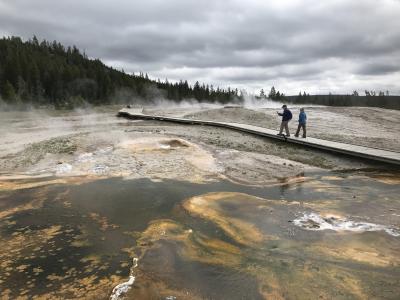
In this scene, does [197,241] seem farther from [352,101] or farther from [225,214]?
[352,101]

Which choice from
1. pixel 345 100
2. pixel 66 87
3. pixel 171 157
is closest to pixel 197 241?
pixel 171 157

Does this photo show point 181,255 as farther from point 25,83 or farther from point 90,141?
point 25,83

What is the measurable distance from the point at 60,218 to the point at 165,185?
2.99 meters

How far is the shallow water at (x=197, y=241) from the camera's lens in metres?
4.96

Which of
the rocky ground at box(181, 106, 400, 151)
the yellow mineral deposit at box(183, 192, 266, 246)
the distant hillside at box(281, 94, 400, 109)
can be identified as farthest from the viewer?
the distant hillside at box(281, 94, 400, 109)

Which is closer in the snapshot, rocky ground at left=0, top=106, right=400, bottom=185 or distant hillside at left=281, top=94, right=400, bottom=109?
rocky ground at left=0, top=106, right=400, bottom=185

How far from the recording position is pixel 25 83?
62.1 metres

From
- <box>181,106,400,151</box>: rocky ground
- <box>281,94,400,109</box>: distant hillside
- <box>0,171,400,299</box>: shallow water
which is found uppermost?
<box>181,106,400,151</box>: rocky ground

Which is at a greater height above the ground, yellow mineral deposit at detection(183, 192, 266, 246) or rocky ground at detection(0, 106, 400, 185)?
rocky ground at detection(0, 106, 400, 185)

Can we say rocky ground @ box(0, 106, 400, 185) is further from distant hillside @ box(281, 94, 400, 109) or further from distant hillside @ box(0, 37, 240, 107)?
distant hillside @ box(281, 94, 400, 109)

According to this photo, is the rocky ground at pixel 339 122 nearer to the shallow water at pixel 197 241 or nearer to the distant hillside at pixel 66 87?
the shallow water at pixel 197 241

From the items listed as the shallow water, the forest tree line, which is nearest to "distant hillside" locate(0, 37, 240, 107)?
the forest tree line

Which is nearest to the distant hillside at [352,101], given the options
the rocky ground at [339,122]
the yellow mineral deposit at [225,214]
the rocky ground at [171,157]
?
the rocky ground at [339,122]

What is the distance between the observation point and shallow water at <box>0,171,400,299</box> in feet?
16.3
